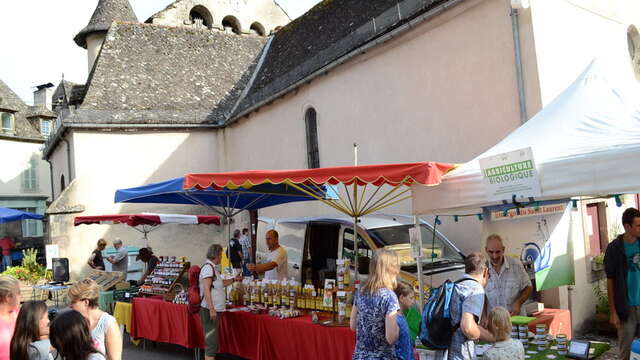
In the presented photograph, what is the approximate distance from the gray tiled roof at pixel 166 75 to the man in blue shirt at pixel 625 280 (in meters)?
17.5

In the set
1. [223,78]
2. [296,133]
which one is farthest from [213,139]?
[296,133]

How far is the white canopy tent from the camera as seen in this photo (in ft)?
15.0

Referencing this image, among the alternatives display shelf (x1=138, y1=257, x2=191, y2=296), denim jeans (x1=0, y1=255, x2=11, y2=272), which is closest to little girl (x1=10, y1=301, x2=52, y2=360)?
display shelf (x1=138, y1=257, x2=191, y2=296)

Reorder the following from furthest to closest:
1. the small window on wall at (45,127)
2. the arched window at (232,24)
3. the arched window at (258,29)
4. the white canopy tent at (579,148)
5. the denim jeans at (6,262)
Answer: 1. the small window on wall at (45,127)
2. the arched window at (258,29)
3. the arched window at (232,24)
4. the denim jeans at (6,262)
5. the white canopy tent at (579,148)

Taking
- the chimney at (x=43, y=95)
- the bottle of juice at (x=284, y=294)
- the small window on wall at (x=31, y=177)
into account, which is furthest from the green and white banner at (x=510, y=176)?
the chimney at (x=43, y=95)

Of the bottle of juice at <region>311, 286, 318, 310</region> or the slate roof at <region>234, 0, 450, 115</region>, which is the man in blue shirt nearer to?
the bottle of juice at <region>311, 286, 318, 310</region>

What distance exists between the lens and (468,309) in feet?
12.6

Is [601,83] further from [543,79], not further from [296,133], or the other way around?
[296,133]

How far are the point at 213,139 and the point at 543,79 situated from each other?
14.8 metres

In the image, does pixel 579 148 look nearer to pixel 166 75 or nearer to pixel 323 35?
pixel 323 35

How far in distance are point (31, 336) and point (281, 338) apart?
3.44m

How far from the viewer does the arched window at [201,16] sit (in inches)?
1054

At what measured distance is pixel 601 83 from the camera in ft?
19.7

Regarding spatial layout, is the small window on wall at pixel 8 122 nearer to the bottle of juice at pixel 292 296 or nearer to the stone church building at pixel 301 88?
the stone church building at pixel 301 88
